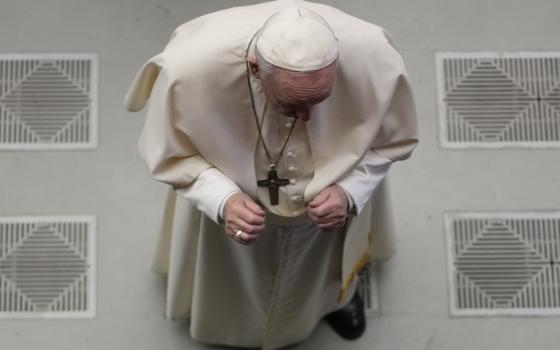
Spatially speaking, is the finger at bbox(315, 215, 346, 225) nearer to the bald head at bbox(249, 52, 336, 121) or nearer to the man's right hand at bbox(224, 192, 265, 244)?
the man's right hand at bbox(224, 192, 265, 244)

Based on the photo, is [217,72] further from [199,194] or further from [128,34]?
[128,34]

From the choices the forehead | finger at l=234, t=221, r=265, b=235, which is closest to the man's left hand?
finger at l=234, t=221, r=265, b=235

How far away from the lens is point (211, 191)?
1.97 m

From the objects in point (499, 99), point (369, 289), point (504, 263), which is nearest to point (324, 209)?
point (369, 289)

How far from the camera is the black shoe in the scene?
2.66 m

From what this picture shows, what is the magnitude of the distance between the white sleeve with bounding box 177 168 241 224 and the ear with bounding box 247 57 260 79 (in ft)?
0.65

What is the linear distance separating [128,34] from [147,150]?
91 cm

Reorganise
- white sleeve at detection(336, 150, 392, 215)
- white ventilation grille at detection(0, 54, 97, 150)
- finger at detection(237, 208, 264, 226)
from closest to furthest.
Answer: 1. finger at detection(237, 208, 264, 226)
2. white sleeve at detection(336, 150, 392, 215)
3. white ventilation grille at detection(0, 54, 97, 150)

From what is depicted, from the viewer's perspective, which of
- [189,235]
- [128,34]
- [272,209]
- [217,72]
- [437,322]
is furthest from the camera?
[128,34]

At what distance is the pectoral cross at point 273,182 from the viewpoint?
80.2 inches

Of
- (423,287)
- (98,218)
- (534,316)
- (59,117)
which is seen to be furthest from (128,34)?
(534,316)

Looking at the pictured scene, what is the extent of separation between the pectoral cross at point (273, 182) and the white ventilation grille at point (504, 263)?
2.75 ft

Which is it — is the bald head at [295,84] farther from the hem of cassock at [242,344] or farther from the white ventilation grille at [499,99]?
the white ventilation grille at [499,99]

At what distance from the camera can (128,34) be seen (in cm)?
289
